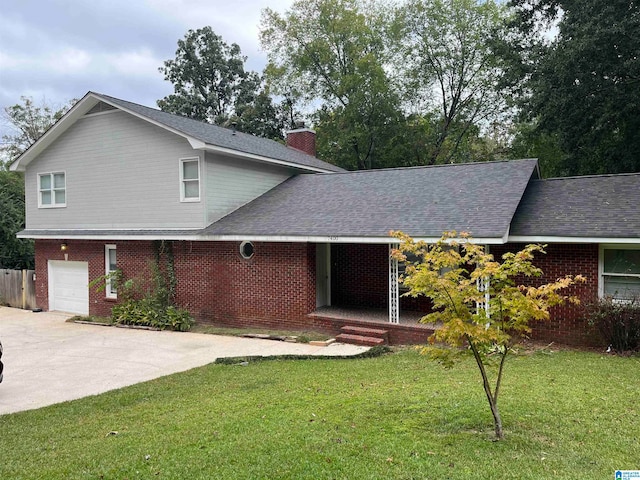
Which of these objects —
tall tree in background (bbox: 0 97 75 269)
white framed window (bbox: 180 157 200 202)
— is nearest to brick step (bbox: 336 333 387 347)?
white framed window (bbox: 180 157 200 202)

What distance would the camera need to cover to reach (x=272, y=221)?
13.4 meters

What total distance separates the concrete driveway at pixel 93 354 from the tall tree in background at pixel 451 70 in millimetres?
22752

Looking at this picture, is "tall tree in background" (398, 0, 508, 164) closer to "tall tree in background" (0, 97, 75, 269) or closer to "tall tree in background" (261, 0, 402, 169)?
"tall tree in background" (261, 0, 402, 169)

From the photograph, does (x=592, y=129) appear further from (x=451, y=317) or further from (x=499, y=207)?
(x=451, y=317)

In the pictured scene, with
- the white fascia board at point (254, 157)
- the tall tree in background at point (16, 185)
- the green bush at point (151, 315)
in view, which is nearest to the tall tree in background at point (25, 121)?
the tall tree in background at point (16, 185)

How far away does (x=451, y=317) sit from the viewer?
474 centimetres

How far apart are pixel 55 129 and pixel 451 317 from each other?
15960 millimetres

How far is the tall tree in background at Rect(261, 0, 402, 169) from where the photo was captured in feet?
98.9

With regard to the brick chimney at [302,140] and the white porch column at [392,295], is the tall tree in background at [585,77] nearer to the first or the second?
the brick chimney at [302,140]

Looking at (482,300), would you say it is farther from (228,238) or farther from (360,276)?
(360,276)

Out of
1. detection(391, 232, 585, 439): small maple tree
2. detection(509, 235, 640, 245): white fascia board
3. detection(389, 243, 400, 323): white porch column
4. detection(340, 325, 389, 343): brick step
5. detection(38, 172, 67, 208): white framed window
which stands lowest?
detection(340, 325, 389, 343): brick step

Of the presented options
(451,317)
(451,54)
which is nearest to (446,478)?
(451,317)

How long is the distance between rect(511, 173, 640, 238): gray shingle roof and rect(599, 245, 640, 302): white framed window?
59cm

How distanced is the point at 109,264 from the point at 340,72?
22.4 metres
